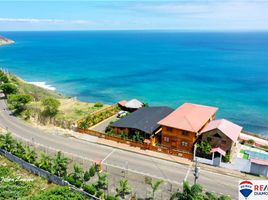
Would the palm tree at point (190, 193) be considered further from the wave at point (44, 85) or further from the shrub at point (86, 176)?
the wave at point (44, 85)

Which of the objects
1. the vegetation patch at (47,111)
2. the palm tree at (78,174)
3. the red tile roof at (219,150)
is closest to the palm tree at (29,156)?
the palm tree at (78,174)

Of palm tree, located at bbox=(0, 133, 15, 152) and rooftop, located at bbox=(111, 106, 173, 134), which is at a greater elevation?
rooftop, located at bbox=(111, 106, 173, 134)

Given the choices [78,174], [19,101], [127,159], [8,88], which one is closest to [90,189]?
[78,174]

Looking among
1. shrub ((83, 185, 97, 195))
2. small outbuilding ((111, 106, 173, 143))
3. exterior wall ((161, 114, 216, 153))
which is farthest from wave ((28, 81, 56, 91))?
shrub ((83, 185, 97, 195))

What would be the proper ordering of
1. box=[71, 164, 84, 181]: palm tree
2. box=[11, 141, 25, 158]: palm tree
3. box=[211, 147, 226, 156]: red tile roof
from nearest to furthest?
box=[71, 164, 84, 181]: palm tree → box=[211, 147, 226, 156]: red tile roof → box=[11, 141, 25, 158]: palm tree

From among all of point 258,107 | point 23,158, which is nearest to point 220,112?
point 258,107

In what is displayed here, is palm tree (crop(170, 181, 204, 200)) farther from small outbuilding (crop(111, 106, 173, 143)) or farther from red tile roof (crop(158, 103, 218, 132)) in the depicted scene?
small outbuilding (crop(111, 106, 173, 143))

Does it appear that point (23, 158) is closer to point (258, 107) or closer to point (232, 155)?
point (232, 155)
